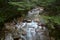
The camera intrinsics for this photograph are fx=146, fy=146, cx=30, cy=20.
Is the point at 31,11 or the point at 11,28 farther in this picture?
the point at 31,11

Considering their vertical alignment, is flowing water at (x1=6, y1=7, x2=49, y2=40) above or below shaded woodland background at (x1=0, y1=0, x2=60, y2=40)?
below

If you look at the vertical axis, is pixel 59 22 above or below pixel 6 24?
above

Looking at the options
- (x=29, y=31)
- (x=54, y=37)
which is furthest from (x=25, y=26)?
(x=54, y=37)

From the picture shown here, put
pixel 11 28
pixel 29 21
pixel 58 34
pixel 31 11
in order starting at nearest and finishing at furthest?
1. pixel 58 34
2. pixel 11 28
3. pixel 29 21
4. pixel 31 11

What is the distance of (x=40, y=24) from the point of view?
445 centimetres

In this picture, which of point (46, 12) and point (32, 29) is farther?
point (32, 29)

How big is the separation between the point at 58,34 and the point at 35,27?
927mm

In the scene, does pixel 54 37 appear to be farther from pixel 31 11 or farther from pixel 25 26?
pixel 31 11

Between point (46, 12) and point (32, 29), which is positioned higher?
point (46, 12)

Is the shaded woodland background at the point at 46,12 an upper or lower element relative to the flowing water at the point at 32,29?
upper

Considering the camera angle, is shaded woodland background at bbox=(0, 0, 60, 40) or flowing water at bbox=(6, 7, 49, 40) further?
flowing water at bbox=(6, 7, 49, 40)

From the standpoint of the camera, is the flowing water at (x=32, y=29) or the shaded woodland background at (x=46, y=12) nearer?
the shaded woodland background at (x=46, y=12)

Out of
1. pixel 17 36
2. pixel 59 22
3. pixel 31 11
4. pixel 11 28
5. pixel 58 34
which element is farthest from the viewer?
pixel 31 11

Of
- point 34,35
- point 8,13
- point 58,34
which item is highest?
point 8,13
